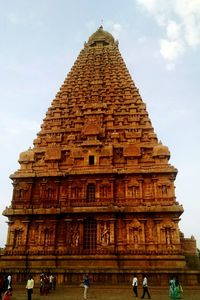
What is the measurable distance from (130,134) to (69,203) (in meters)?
9.41

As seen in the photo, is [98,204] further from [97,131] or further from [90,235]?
[97,131]

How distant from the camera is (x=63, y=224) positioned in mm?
28484

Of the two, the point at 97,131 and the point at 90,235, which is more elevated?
the point at 97,131

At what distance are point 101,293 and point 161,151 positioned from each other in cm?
1438

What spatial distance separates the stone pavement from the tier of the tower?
10.3 meters

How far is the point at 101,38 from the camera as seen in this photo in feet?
156

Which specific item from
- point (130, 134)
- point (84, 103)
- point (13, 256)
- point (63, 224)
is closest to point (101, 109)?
point (84, 103)

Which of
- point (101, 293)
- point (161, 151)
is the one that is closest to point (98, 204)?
point (161, 151)

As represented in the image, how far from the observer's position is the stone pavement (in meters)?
18.6

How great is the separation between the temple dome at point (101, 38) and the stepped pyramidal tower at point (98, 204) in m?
15.9

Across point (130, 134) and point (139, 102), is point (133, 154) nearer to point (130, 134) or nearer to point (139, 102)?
point (130, 134)

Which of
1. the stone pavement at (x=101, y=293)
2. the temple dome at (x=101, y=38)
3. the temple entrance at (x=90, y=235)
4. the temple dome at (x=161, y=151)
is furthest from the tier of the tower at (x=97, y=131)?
the stone pavement at (x=101, y=293)

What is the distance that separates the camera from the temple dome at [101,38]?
155 feet

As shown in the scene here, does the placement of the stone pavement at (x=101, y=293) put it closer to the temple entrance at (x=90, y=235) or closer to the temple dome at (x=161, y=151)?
the temple entrance at (x=90, y=235)
